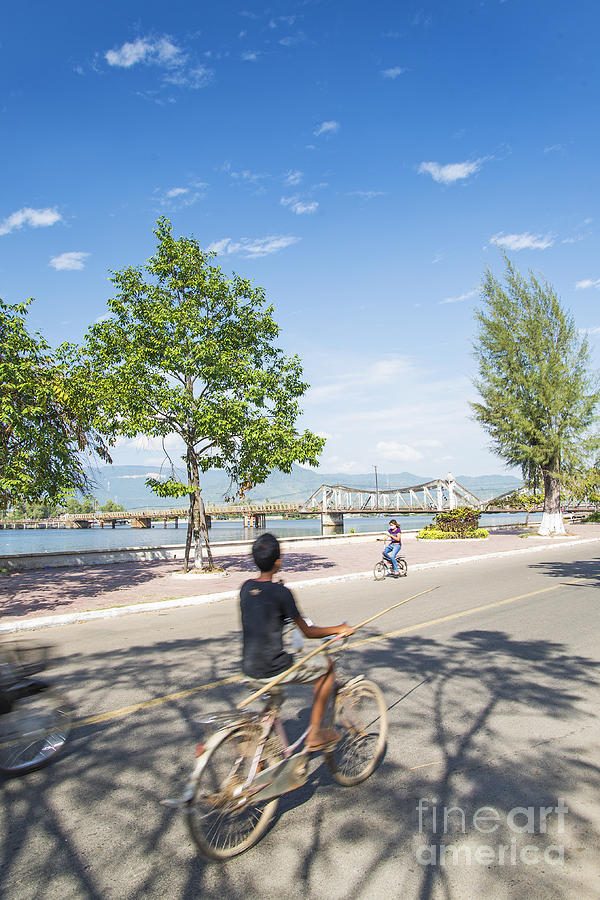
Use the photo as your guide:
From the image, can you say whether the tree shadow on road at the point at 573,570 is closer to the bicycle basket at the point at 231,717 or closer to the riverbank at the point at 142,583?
the riverbank at the point at 142,583

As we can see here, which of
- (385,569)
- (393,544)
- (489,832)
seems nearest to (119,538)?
(385,569)

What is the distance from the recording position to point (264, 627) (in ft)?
11.1

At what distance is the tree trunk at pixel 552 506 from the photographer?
1300 inches

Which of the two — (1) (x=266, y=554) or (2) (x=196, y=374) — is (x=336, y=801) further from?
(2) (x=196, y=374)

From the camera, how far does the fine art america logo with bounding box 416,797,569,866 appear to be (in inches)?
121

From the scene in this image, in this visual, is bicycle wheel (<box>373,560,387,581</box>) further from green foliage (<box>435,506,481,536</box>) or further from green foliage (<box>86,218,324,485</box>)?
green foliage (<box>435,506,481,536</box>)

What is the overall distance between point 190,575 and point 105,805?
Result: 43.4ft

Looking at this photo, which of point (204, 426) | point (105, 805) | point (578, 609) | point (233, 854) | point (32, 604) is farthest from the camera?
point (204, 426)

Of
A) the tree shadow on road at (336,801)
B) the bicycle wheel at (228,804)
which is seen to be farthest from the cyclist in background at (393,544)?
the bicycle wheel at (228,804)

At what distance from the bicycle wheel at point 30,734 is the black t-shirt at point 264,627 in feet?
6.69

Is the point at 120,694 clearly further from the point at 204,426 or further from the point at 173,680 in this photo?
the point at 204,426

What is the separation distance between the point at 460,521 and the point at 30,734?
32529 millimetres

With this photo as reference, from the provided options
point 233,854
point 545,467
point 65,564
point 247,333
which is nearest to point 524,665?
point 233,854

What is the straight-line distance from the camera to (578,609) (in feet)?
33.2
